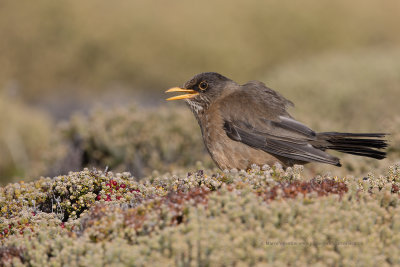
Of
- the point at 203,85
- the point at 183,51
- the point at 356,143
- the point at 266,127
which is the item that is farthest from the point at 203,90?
the point at 183,51

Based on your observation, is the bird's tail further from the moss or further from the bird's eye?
the bird's eye

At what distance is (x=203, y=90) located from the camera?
6.42 m

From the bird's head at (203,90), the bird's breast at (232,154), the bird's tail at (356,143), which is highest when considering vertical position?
the bird's head at (203,90)

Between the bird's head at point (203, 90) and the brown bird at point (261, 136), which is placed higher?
the bird's head at point (203, 90)

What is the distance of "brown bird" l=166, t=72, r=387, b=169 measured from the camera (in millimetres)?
5589

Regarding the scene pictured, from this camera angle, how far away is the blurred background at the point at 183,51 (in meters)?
14.1

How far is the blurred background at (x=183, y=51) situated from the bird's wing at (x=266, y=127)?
275 inches

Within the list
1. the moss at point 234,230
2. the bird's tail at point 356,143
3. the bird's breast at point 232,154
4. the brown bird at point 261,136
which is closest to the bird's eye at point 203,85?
the brown bird at point 261,136

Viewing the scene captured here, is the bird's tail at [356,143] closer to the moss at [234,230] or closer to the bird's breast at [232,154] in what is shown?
the bird's breast at [232,154]

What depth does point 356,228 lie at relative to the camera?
3.60m

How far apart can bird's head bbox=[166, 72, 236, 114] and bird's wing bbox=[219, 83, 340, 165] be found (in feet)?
0.81

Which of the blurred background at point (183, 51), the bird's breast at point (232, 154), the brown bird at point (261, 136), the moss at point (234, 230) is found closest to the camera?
the moss at point (234, 230)

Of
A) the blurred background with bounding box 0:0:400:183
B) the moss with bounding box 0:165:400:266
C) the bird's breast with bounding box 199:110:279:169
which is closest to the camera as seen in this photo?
the moss with bounding box 0:165:400:266

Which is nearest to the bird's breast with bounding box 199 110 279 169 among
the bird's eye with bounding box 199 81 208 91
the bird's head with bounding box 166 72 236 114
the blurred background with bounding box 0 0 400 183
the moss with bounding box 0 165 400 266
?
the bird's head with bounding box 166 72 236 114
